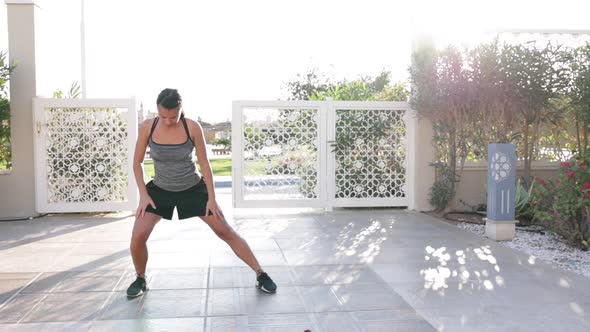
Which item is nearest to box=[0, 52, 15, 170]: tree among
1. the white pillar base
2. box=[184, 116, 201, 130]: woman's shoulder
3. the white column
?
the white column

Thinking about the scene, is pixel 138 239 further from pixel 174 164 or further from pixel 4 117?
pixel 4 117

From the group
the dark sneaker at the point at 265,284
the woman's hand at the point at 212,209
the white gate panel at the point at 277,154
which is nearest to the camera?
the woman's hand at the point at 212,209

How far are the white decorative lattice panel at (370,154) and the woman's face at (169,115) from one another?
5.46m

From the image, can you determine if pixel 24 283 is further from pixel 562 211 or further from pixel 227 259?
pixel 562 211

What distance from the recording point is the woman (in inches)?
183

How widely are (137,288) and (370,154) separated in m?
5.90

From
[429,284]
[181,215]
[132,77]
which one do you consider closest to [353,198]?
[429,284]

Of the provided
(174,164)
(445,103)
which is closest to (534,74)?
(445,103)

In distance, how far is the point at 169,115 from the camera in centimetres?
452

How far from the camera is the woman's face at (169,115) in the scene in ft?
14.7

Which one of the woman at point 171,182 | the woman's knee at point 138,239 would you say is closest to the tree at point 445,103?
the woman at point 171,182

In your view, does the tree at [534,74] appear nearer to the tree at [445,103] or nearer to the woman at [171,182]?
the tree at [445,103]

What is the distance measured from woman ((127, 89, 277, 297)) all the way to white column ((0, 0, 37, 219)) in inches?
202

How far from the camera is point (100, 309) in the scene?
14.8ft
